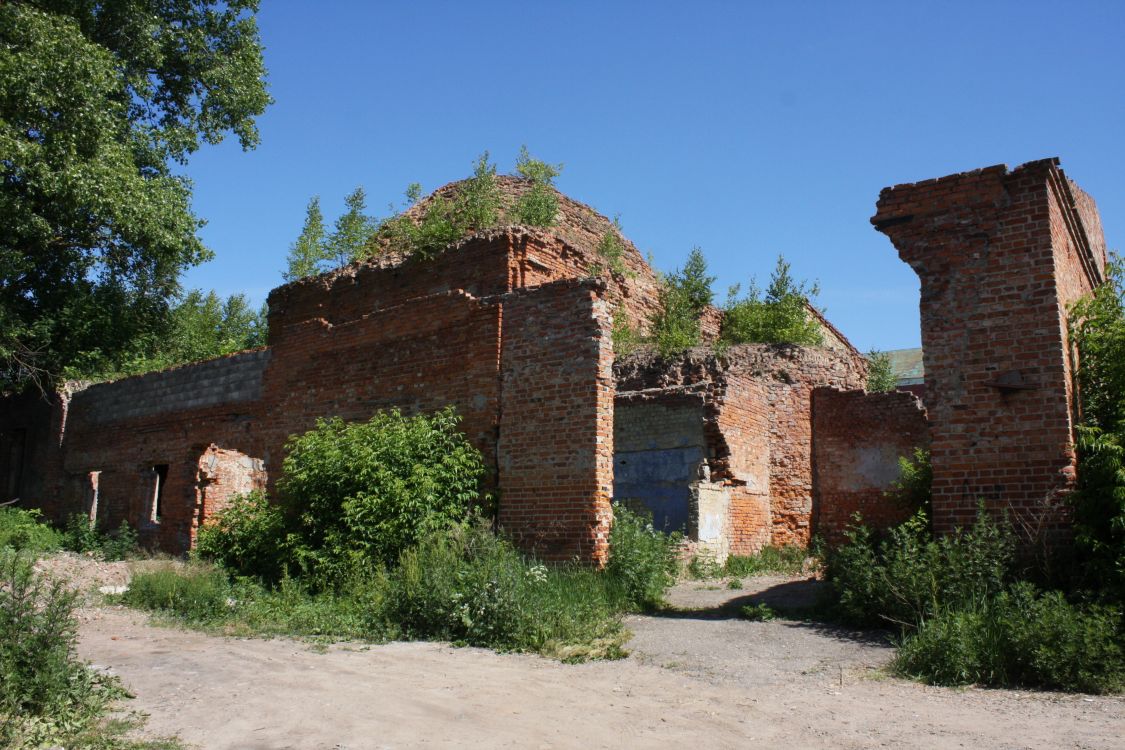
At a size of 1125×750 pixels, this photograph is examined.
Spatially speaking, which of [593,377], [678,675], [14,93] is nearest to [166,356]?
[14,93]

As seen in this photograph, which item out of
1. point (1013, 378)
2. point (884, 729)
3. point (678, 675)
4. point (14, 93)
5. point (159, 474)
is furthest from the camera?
point (159, 474)

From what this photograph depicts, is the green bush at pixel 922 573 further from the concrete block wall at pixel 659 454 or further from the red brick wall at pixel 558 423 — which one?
the concrete block wall at pixel 659 454

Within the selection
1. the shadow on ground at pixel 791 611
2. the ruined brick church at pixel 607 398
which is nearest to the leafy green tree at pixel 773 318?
the ruined brick church at pixel 607 398

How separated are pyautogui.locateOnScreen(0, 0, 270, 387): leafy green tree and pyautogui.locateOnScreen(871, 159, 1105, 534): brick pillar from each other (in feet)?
41.9

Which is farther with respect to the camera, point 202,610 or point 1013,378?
point 202,610

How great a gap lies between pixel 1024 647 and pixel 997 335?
2.83 m

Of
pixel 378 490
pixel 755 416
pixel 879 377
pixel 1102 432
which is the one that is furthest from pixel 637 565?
pixel 879 377

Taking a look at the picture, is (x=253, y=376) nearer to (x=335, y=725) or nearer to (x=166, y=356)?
(x=335, y=725)

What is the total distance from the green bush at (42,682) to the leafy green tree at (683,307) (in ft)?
39.2

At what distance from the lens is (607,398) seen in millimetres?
9156

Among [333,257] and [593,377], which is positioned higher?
[333,257]

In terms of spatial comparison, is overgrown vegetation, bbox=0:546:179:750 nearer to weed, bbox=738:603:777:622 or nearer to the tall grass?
the tall grass

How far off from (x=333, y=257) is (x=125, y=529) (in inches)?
301

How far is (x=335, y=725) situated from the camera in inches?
184
